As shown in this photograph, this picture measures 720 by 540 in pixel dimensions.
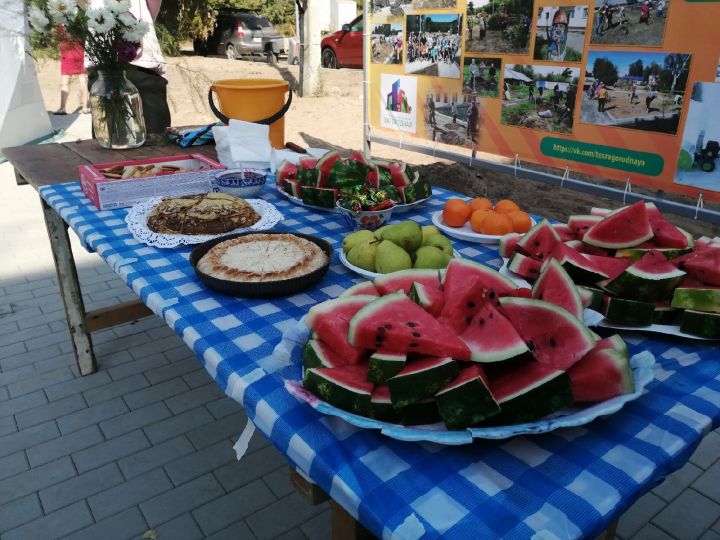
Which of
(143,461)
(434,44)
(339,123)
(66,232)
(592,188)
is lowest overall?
(143,461)

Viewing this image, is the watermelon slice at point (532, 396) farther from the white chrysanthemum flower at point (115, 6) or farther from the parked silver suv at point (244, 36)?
the parked silver suv at point (244, 36)

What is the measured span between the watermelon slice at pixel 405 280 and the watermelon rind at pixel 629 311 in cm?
42

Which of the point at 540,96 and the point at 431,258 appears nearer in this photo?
the point at 431,258

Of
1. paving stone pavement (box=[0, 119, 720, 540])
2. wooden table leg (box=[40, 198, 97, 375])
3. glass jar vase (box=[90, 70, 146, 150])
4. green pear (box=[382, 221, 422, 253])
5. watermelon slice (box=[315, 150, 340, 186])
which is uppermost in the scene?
glass jar vase (box=[90, 70, 146, 150])

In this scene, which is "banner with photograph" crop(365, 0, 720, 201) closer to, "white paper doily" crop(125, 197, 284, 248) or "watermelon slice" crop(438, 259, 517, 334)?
"white paper doily" crop(125, 197, 284, 248)

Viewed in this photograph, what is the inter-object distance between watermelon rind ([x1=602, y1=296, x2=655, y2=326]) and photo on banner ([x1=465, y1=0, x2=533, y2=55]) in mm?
2607

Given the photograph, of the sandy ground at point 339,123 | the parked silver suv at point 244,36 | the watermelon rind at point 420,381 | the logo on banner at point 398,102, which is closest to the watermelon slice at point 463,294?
the watermelon rind at point 420,381

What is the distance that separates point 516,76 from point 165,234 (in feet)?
8.50

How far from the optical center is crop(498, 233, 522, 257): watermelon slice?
69.6 inches

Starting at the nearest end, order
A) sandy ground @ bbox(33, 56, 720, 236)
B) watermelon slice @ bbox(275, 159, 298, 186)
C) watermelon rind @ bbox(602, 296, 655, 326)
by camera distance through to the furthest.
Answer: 1. watermelon rind @ bbox(602, 296, 655, 326)
2. watermelon slice @ bbox(275, 159, 298, 186)
3. sandy ground @ bbox(33, 56, 720, 236)

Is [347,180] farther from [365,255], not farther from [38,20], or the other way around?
[38,20]

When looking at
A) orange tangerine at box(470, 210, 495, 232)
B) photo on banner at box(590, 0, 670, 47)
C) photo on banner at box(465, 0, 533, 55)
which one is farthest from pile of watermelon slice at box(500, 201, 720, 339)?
photo on banner at box(465, 0, 533, 55)

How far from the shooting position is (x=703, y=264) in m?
1.37

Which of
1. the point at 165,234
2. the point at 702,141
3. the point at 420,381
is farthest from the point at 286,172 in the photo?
the point at 702,141
